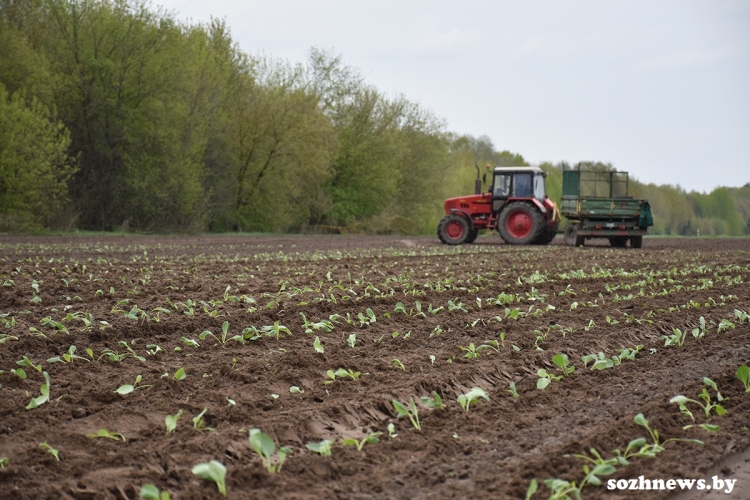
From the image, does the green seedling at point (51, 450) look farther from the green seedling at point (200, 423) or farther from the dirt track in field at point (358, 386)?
the green seedling at point (200, 423)

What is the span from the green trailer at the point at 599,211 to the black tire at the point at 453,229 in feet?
10.2

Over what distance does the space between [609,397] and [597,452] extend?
1248 millimetres

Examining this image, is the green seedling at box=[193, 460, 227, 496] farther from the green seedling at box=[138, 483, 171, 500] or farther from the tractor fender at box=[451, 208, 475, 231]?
the tractor fender at box=[451, 208, 475, 231]

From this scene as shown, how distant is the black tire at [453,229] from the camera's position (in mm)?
26352

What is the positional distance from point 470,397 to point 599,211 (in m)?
20.4

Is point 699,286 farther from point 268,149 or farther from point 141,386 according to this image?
point 268,149

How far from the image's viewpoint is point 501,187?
83.6 ft

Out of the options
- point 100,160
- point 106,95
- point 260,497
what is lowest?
point 260,497

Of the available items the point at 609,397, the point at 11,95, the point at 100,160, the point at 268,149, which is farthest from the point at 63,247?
the point at 268,149

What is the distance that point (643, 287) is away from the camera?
1202cm

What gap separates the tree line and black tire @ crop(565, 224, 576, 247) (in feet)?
52.7

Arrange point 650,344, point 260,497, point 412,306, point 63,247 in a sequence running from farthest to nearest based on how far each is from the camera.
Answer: point 63,247 < point 412,306 < point 650,344 < point 260,497

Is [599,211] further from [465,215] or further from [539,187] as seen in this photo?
[465,215]

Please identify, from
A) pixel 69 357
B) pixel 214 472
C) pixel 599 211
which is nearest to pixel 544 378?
pixel 214 472
